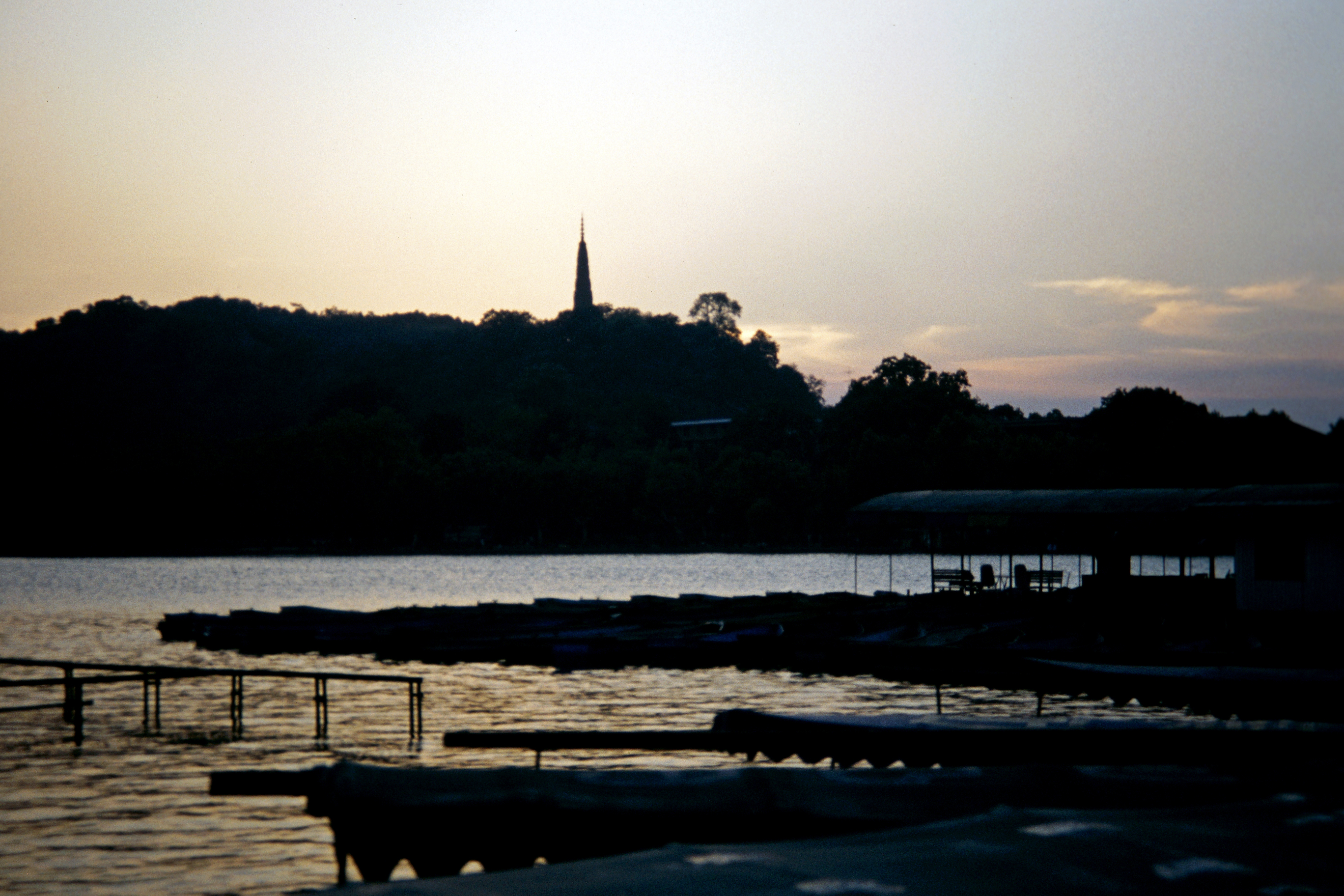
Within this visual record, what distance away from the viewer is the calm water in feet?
53.0

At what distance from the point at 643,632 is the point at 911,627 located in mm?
9792

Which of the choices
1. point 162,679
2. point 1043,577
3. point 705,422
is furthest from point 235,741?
point 705,422

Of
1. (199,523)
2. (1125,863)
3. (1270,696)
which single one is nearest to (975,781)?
(1125,863)

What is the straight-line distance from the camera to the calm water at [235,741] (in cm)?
1614

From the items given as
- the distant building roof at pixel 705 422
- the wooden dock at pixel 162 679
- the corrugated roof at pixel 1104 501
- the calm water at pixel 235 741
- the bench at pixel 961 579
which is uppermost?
the distant building roof at pixel 705 422

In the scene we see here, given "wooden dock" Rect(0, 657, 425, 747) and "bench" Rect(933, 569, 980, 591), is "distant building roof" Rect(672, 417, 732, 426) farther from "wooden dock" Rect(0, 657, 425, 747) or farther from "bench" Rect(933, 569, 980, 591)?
"wooden dock" Rect(0, 657, 425, 747)

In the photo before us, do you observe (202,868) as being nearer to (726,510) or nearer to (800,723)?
(800,723)

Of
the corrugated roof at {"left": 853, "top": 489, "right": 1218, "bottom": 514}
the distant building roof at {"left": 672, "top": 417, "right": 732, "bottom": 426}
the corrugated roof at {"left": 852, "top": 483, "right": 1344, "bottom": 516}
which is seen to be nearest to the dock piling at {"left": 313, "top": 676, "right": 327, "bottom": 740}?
the corrugated roof at {"left": 853, "top": 489, "right": 1218, "bottom": 514}

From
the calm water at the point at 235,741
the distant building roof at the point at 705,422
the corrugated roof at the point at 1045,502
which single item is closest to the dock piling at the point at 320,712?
the calm water at the point at 235,741

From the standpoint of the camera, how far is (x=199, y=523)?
161 m

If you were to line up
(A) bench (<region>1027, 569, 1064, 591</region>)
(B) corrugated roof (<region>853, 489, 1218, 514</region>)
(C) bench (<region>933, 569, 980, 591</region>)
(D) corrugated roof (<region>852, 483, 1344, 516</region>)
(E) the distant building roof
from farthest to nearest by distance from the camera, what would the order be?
(E) the distant building roof, (C) bench (<region>933, 569, 980, 591</region>), (A) bench (<region>1027, 569, 1064, 591</region>), (B) corrugated roof (<region>853, 489, 1218, 514</region>), (D) corrugated roof (<region>852, 483, 1344, 516</region>)

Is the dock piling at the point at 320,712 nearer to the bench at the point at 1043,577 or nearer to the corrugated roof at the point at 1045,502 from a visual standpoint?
the corrugated roof at the point at 1045,502

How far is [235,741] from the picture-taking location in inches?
1059

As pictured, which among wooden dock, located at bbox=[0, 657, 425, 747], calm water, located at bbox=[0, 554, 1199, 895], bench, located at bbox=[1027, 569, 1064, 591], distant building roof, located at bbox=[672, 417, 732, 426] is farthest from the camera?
distant building roof, located at bbox=[672, 417, 732, 426]
